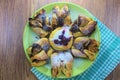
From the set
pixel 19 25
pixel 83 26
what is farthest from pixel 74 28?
pixel 19 25

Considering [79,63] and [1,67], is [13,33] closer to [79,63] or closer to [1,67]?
[1,67]

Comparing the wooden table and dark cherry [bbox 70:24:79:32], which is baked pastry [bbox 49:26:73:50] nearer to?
dark cherry [bbox 70:24:79:32]

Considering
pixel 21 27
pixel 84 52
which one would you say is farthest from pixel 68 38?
pixel 21 27

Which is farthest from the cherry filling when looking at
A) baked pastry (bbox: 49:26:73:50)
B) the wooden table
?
the wooden table

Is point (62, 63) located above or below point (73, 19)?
below

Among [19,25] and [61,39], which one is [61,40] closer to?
[61,39]
